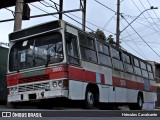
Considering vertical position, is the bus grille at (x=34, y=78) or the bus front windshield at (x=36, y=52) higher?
the bus front windshield at (x=36, y=52)

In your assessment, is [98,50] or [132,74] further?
[132,74]

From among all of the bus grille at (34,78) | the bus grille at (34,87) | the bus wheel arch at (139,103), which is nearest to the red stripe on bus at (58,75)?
the bus grille at (34,78)

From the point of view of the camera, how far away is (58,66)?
35.4ft

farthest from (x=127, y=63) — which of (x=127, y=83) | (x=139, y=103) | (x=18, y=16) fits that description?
(x=18, y=16)

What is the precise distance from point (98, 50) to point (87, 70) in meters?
1.55

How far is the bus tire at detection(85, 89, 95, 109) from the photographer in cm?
1187

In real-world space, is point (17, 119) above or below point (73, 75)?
below

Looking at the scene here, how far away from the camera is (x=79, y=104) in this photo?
12289 millimetres

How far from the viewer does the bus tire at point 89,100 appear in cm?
1187

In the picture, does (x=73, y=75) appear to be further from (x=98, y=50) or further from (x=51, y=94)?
(x=98, y=50)

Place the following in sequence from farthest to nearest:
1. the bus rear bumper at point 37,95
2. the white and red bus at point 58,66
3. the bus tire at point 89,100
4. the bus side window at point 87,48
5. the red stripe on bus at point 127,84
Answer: the red stripe on bus at point 127,84 < the bus side window at point 87,48 < the bus tire at point 89,100 < the white and red bus at point 58,66 < the bus rear bumper at point 37,95

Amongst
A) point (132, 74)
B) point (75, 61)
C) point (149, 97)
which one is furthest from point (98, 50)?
point (149, 97)

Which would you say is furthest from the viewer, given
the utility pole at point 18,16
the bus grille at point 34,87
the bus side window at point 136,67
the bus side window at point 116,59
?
the bus side window at point 136,67

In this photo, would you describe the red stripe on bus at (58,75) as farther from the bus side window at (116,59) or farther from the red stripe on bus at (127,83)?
the bus side window at (116,59)
